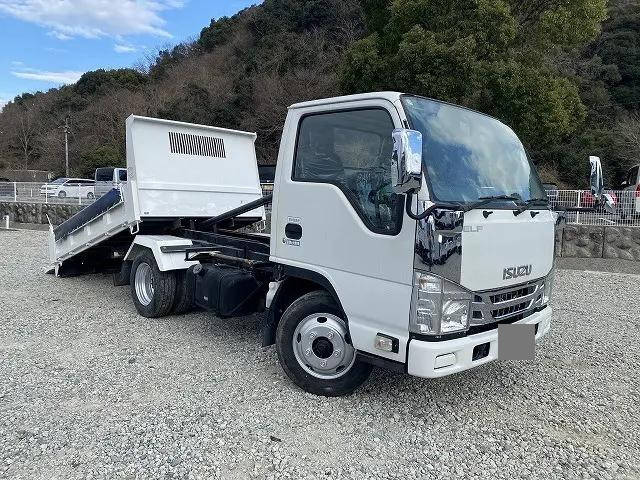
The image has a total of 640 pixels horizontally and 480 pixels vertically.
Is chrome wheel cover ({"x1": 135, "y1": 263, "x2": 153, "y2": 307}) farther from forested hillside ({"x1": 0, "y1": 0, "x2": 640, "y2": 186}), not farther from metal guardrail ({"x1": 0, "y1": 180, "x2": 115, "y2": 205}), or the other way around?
metal guardrail ({"x1": 0, "y1": 180, "x2": 115, "y2": 205})

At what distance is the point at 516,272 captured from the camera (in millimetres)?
3348

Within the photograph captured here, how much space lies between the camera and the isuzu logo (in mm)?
3254

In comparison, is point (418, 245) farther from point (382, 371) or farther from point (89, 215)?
point (89, 215)

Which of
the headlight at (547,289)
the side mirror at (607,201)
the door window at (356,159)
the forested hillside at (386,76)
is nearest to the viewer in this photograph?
the door window at (356,159)

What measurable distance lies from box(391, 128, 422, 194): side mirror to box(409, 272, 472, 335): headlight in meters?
0.60

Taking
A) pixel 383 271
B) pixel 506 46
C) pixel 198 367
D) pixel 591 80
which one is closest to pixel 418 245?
pixel 383 271

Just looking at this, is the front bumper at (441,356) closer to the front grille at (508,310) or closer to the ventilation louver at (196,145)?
the front grille at (508,310)

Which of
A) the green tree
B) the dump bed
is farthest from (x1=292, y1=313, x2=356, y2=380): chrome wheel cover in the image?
the green tree

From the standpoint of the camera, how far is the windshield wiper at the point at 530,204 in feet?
10.9

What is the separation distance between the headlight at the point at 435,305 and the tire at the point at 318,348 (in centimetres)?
65

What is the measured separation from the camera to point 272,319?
12.8 ft

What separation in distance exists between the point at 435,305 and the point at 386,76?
12813 millimetres

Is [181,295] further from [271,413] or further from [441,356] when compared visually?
[441,356]

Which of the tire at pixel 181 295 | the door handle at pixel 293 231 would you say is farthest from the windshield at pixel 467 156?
the tire at pixel 181 295
